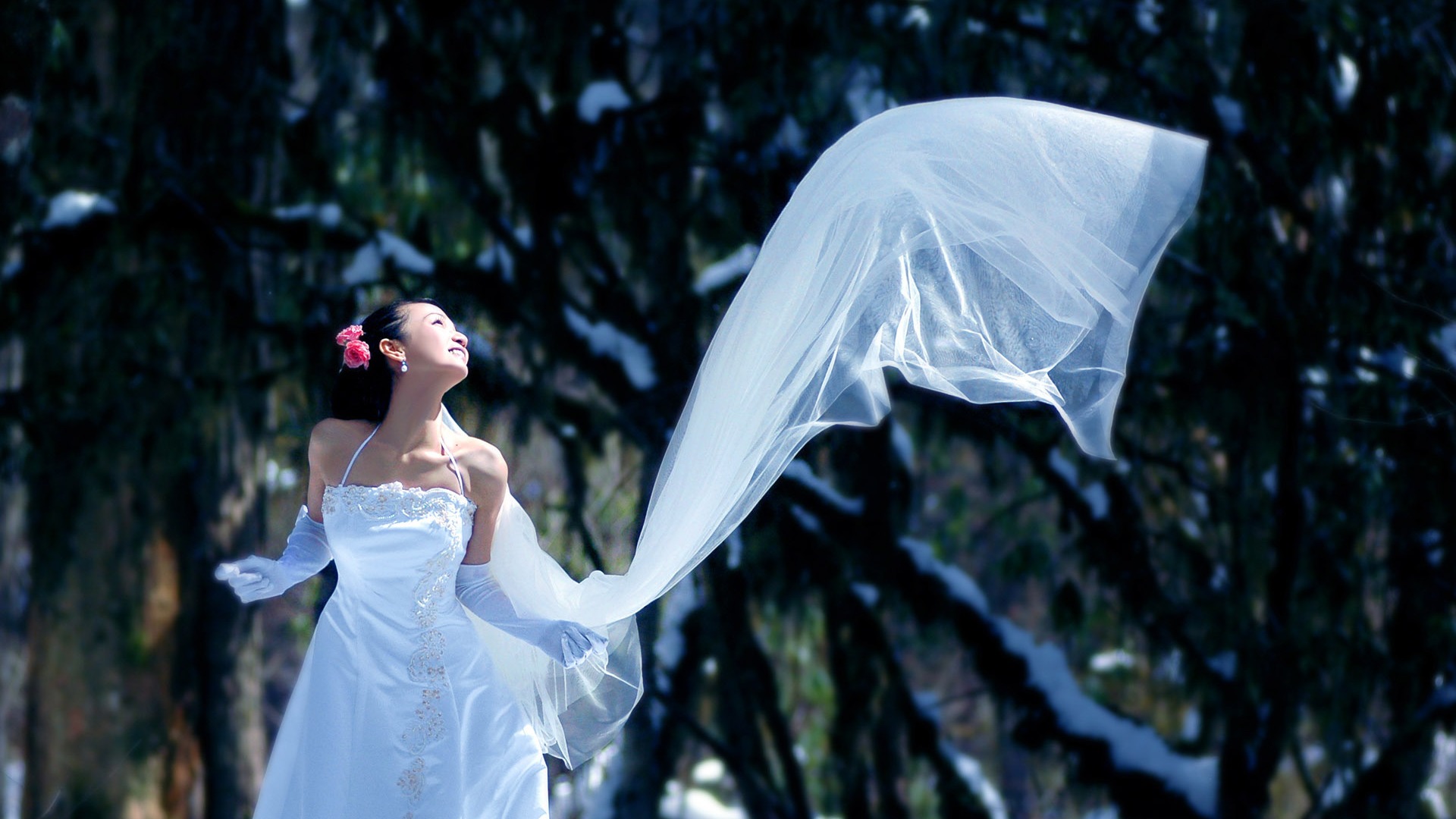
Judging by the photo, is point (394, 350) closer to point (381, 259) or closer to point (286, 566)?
point (286, 566)

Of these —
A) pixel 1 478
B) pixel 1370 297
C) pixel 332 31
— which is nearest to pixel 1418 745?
pixel 1370 297

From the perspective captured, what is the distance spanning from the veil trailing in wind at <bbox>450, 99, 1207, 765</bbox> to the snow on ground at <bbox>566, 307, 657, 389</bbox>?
101 inches

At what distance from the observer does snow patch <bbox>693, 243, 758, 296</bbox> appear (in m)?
5.14

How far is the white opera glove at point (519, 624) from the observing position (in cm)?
254

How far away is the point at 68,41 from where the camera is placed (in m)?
5.14

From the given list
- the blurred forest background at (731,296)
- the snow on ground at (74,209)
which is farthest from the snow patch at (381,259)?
the snow on ground at (74,209)

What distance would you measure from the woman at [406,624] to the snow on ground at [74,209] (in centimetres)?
301

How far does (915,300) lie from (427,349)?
88 centimetres

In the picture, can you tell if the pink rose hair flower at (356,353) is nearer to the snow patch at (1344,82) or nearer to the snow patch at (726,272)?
the snow patch at (726,272)

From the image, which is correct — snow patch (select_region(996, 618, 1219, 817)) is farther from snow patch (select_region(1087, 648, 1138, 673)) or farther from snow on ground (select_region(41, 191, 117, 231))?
snow on ground (select_region(41, 191, 117, 231))

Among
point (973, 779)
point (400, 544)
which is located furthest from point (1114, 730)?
point (400, 544)

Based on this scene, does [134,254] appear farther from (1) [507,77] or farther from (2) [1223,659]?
(2) [1223,659]

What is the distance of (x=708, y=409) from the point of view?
8.66ft

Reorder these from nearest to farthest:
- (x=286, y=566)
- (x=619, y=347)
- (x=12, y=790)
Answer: (x=286, y=566) → (x=619, y=347) → (x=12, y=790)
